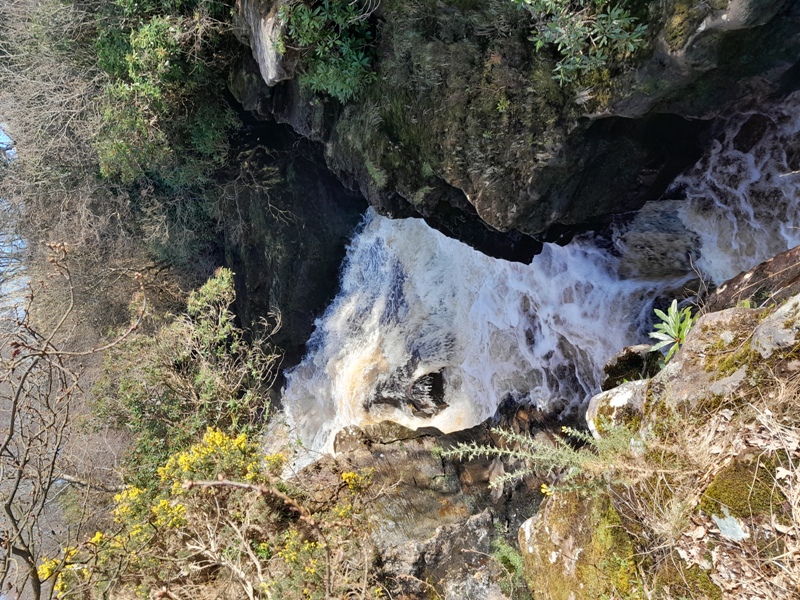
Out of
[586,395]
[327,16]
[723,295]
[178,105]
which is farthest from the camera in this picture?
[178,105]

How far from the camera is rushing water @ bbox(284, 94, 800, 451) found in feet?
16.0

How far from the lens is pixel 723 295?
422cm

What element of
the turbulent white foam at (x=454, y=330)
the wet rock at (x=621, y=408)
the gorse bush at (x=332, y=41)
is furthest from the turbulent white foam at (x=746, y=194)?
the gorse bush at (x=332, y=41)

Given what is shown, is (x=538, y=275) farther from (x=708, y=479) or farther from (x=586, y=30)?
(x=708, y=479)

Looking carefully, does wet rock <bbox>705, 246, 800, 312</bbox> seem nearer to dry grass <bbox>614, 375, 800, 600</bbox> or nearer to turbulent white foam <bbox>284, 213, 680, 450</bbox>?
dry grass <bbox>614, 375, 800, 600</bbox>

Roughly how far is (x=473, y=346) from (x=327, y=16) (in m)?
4.68

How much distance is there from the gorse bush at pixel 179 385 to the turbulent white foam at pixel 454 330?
163 centimetres

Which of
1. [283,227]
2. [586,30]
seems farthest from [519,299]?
[283,227]

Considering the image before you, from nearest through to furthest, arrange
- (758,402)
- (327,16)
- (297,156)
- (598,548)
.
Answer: (758,402), (598,548), (327,16), (297,156)

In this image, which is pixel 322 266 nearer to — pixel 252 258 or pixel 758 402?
pixel 252 258

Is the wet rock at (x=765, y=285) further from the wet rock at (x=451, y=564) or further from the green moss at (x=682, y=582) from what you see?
the wet rock at (x=451, y=564)

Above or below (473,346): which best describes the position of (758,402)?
below

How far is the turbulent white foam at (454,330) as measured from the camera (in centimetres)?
618

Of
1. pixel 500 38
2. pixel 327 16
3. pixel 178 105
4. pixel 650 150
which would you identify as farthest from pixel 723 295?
pixel 178 105
